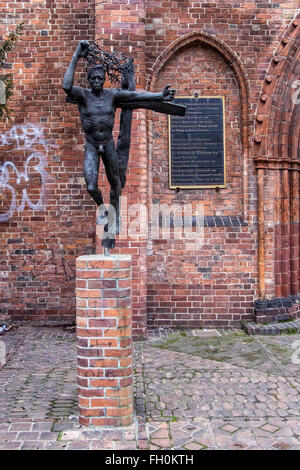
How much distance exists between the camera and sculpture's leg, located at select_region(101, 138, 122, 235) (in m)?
3.92

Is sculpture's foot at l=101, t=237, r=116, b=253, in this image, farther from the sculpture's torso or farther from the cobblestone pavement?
the cobblestone pavement

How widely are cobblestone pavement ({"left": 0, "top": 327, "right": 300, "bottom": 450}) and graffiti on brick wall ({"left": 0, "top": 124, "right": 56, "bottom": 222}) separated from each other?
2.06 metres

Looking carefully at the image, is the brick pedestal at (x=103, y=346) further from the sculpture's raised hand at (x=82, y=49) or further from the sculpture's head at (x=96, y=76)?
the sculpture's raised hand at (x=82, y=49)

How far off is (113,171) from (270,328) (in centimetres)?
377

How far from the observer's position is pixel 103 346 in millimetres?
3566

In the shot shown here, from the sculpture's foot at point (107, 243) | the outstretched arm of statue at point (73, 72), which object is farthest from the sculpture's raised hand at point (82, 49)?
the sculpture's foot at point (107, 243)

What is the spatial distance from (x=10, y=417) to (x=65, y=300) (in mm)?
3215

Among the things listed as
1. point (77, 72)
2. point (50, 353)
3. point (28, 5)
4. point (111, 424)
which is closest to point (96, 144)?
point (111, 424)

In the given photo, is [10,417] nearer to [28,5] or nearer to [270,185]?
[270,185]

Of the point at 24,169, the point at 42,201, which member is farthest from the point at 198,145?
the point at 24,169

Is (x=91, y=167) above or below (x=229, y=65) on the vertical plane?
below

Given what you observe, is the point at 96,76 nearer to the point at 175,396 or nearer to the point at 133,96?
the point at 133,96

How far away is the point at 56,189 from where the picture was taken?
22.7 feet

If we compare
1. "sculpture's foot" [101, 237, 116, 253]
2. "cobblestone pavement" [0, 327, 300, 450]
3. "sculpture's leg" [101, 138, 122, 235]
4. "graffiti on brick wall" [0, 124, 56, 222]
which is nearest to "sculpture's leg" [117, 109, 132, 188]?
"sculpture's leg" [101, 138, 122, 235]
